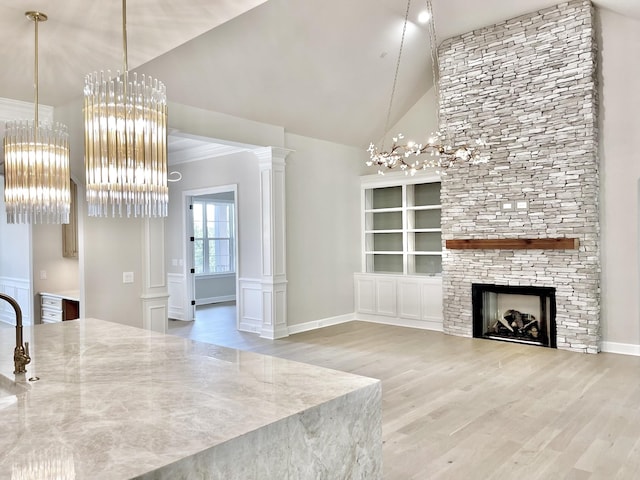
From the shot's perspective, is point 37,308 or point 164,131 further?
point 37,308

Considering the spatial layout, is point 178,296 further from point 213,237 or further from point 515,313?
point 515,313

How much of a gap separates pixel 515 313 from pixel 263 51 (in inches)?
186


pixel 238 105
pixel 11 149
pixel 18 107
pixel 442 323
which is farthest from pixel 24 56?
pixel 442 323

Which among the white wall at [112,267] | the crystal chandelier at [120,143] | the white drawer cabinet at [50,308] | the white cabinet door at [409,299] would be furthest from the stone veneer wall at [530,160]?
the crystal chandelier at [120,143]

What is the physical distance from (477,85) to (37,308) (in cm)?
663

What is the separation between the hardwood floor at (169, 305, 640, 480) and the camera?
3047 millimetres

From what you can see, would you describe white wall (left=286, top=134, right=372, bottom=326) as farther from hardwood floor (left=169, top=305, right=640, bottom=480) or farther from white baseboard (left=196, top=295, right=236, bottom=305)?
white baseboard (left=196, top=295, right=236, bottom=305)

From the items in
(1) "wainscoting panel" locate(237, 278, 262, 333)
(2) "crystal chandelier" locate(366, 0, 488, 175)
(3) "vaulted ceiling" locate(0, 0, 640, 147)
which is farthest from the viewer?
(1) "wainscoting panel" locate(237, 278, 262, 333)

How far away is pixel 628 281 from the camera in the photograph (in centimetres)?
580

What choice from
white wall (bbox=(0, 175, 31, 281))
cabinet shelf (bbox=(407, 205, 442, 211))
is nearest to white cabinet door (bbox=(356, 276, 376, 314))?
cabinet shelf (bbox=(407, 205, 442, 211))

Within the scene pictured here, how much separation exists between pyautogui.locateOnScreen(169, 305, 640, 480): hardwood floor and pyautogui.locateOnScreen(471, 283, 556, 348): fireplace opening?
0.88 ft

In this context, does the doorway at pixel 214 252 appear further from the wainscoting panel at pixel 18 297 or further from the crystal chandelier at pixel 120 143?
the crystal chandelier at pixel 120 143

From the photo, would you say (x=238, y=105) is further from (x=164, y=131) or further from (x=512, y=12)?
(x=164, y=131)

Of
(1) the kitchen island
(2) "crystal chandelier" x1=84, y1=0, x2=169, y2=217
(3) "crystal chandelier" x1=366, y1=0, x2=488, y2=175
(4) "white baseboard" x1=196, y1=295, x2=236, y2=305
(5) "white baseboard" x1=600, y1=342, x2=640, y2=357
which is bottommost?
(5) "white baseboard" x1=600, y1=342, x2=640, y2=357
